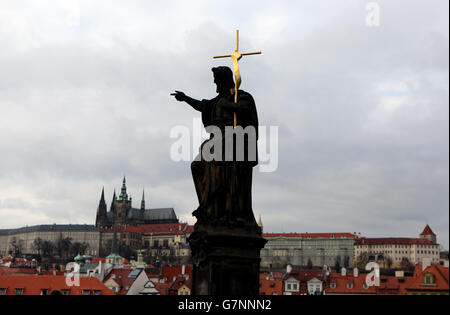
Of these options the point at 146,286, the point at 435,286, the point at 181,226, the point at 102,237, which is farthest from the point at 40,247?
the point at 435,286

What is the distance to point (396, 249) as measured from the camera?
164875 mm

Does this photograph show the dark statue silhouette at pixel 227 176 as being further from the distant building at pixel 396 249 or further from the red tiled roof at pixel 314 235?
the distant building at pixel 396 249

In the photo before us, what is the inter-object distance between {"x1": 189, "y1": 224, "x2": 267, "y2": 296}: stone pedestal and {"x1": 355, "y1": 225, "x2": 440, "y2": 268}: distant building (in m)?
157

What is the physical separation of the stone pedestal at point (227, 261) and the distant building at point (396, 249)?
516 ft

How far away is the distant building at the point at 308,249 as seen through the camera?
533ft

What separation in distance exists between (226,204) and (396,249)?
16516 cm

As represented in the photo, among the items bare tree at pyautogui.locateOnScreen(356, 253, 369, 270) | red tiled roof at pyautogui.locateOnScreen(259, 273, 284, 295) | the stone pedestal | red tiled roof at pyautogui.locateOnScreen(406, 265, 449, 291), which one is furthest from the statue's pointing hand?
bare tree at pyautogui.locateOnScreen(356, 253, 369, 270)

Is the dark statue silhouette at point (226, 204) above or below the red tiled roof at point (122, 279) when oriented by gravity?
below

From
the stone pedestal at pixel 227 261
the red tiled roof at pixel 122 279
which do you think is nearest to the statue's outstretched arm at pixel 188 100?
the stone pedestal at pixel 227 261

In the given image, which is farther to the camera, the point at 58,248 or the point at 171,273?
the point at 58,248

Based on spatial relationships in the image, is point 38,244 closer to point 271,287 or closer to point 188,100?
point 271,287

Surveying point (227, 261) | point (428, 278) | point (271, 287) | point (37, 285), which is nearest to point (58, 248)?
point (271, 287)

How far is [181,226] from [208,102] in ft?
609
